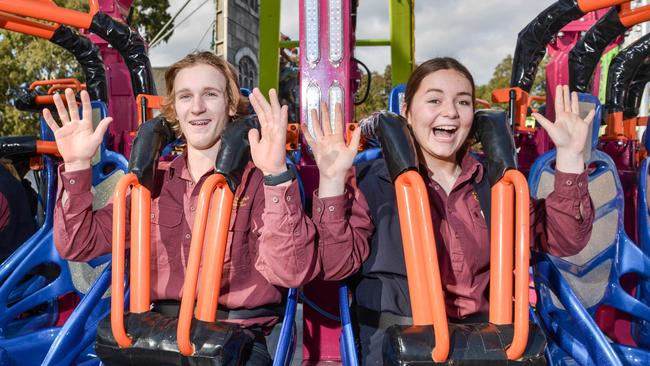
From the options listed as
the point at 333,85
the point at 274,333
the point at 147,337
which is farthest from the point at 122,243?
the point at 333,85

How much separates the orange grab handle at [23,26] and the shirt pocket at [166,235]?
5.12 feet

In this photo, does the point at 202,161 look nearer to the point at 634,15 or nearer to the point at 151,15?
the point at 634,15

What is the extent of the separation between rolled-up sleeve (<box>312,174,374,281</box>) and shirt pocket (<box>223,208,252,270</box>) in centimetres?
28

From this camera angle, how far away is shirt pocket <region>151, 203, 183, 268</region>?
1.81 meters

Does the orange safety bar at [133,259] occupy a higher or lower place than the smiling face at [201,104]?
lower

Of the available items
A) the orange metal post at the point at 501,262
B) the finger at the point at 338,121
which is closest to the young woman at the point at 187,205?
the finger at the point at 338,121

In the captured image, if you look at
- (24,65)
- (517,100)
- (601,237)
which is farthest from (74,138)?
(24,65)

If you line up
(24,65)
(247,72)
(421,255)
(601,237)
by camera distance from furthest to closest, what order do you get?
1. (247,72)
2. (24,65)
3. (601,237)
4. (421,255)

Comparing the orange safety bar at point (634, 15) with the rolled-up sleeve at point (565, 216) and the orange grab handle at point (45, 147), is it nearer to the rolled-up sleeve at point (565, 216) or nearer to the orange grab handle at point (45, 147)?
the rolled-up sleeve at point (565, 216)

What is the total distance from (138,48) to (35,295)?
164 cm

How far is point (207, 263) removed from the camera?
4.76 feet

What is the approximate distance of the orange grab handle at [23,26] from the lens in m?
2.69

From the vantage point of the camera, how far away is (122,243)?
159 centimetres

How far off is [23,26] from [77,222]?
1.58 meters
